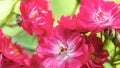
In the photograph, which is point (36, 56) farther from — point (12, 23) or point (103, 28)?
point (12, 23)

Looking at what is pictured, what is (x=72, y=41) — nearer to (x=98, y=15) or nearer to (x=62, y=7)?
(x=98, y=15)

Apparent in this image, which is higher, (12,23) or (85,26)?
(85,26)

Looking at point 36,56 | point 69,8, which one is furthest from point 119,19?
point 69,8

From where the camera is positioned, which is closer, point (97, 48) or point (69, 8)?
point (97, 48)

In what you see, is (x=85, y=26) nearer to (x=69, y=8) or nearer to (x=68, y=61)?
(x=68, y=61)

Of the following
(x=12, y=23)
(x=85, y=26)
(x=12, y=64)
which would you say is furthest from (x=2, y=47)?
(x=12, y=23)

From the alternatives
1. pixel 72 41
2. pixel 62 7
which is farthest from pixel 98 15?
pixel 62 7

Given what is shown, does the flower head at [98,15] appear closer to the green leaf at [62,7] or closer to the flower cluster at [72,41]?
the flower cluster at [72,41]

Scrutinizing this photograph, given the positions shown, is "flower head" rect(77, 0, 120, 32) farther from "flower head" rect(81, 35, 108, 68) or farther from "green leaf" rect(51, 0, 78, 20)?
"green leaf" rect(51, 0, 78, 20)
